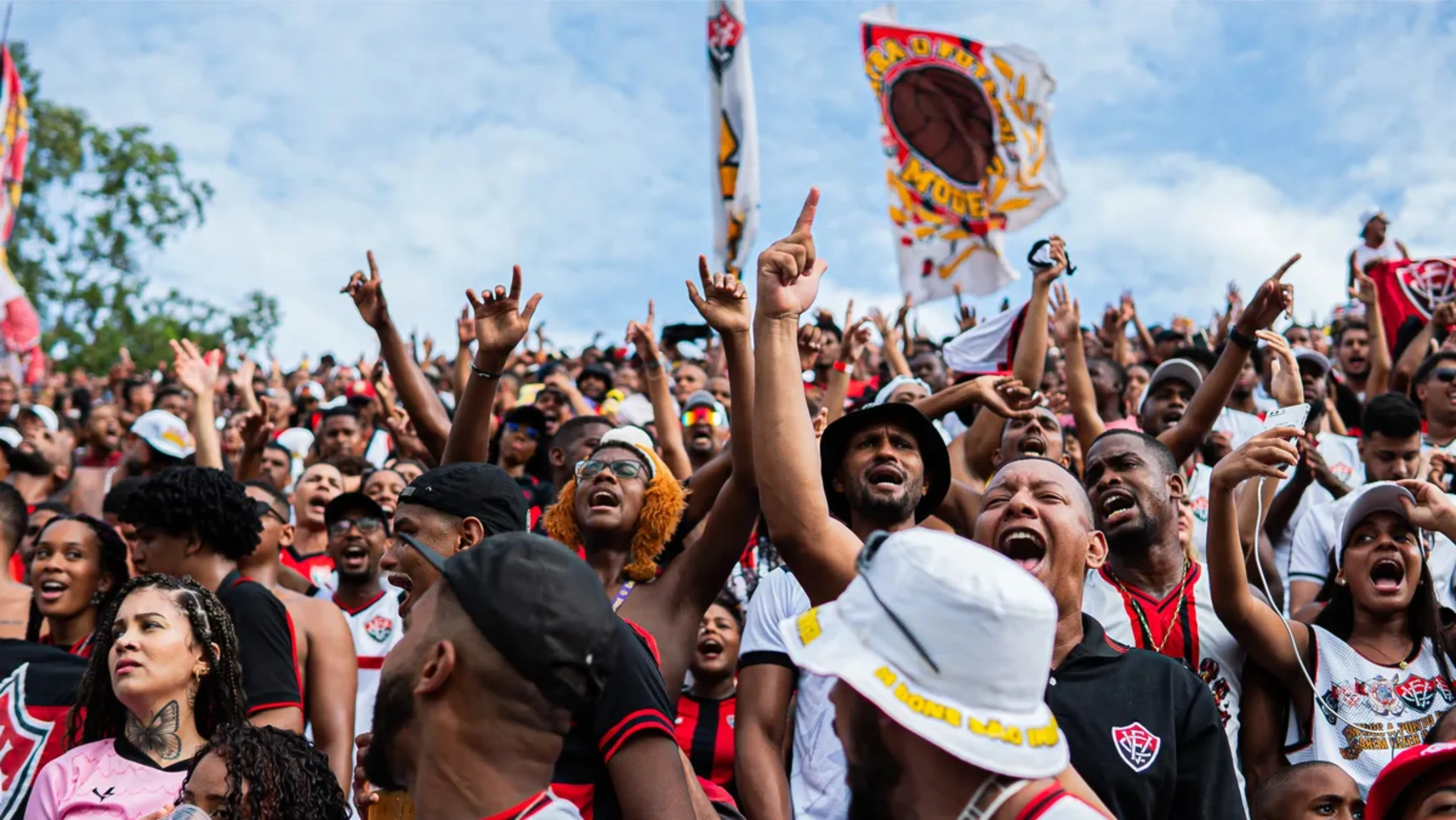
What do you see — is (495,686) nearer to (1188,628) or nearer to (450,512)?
(450,512)

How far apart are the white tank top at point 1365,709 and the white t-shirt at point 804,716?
1.65 meters

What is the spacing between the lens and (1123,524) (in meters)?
4.65

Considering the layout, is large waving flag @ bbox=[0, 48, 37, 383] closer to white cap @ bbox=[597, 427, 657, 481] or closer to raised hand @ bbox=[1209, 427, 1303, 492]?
white cap @ bbox=[597, 427, 657, 481]

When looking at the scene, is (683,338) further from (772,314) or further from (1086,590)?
(772,314)

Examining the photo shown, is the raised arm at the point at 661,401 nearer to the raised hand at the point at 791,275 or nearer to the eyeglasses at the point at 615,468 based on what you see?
the eyeglasses at the point at 615,468

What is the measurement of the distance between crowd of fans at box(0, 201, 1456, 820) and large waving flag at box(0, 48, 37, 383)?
1023cm

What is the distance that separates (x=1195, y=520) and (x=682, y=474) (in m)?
2.45

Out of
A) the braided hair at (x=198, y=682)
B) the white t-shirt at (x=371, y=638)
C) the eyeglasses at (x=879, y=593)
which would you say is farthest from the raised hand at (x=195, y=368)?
the eyeglasses at (x=879, y=593)

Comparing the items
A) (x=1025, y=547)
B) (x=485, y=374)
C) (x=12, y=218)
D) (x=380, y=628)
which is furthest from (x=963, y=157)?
(x=12, y=218)

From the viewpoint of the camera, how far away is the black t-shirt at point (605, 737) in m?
2.97

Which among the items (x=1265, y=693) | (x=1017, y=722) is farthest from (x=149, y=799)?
(x=1265, y=693)

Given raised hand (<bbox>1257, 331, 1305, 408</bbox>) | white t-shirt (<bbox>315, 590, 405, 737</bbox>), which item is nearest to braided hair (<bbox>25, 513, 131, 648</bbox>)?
white t-shirt (<bbox>315, 590, 405, 737</bbox>)

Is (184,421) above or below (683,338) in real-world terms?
below

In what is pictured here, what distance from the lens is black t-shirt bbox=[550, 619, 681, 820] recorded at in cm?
297
